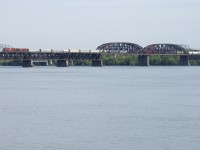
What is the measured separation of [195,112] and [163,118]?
219 inches

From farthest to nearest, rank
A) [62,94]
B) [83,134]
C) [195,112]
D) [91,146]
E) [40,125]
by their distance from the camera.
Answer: [62,94], [195,112], [40,125], [83,134], [91,146]

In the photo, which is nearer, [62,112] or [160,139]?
[160,139]

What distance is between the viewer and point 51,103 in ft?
271

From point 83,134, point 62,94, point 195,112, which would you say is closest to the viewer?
point 83,134

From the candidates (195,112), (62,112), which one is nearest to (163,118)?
(195,112)

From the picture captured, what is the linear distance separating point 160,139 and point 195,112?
691 inches

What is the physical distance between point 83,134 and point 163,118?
12.2 m

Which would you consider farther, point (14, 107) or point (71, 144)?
point (14, 107)

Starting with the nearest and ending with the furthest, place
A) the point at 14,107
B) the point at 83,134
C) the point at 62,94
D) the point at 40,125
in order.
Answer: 1. the point at 83,134
2. the point at 40,125
3. the point at 14,107
4. the point at 62,94

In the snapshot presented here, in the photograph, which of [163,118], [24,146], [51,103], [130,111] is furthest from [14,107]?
[24,146]

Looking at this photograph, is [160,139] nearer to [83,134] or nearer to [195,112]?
[83,134]

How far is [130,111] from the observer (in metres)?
72.3

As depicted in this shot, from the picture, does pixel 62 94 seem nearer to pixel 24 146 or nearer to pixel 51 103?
pixel 51 103

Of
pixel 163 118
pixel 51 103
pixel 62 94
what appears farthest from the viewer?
pixel 62 94
